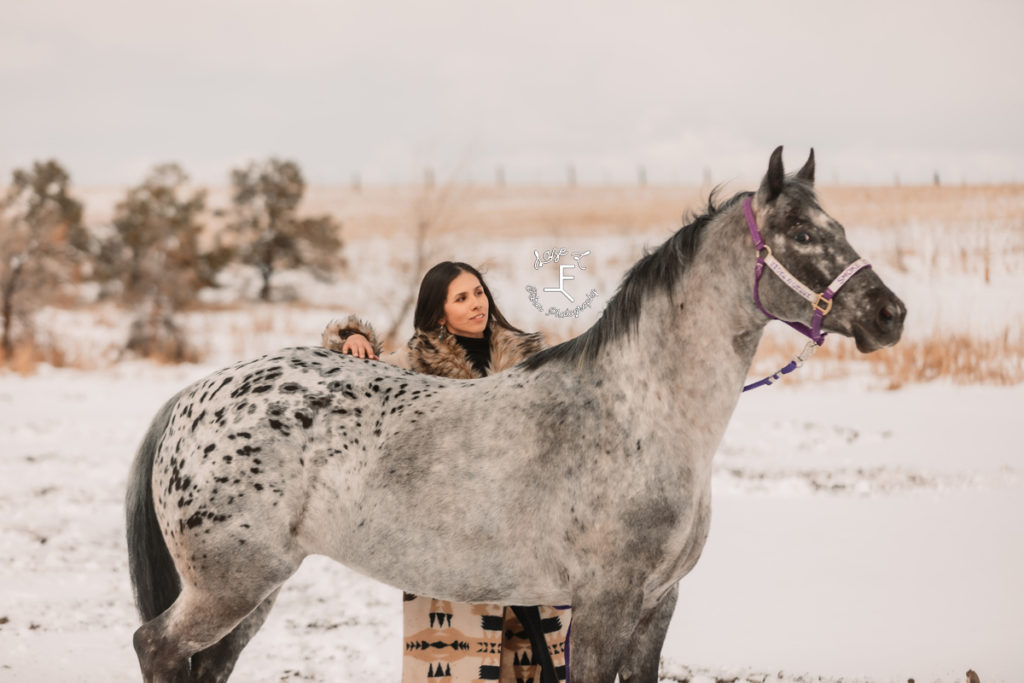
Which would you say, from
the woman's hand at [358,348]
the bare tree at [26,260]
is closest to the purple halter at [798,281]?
the woman's hand at [358,348]

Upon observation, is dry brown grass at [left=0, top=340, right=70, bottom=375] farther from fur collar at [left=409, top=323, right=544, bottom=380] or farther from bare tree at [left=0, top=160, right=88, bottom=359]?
fur collar at [left=409, top=323, right=544, bottom=380]

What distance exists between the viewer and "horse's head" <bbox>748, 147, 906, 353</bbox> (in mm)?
2176

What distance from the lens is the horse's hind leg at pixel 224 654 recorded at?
2725 mm

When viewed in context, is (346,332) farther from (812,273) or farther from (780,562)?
(780,562)

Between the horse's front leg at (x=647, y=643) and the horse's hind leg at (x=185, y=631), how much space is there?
1.08 meters

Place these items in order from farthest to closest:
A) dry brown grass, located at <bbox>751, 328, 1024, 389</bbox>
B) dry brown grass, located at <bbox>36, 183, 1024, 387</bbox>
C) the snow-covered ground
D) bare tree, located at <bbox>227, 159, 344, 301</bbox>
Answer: bare tree, located at <bbox>227, 159, 344, 301</bbox>, dry brown grass, located at <bbox>36, 183, 1024, 387</bbox>, dry brown grass, located at <bbox>751, 328, 1024, 389</bbox>, the snow-covered ground

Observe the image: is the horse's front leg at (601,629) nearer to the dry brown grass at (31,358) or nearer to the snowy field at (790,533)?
the snowy field at (790,533)

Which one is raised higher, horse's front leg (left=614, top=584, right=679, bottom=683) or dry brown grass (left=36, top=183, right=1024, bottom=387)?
dry brown grass (left=36, top=183, right=1024, bottom=387)

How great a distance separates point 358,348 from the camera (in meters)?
3.02

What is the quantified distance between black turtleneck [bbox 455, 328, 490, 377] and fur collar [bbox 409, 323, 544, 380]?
0.14ft

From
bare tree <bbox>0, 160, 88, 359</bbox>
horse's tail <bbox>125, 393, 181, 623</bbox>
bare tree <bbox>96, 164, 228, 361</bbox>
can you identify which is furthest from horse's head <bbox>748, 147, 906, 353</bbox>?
bare tree <bbox>0, 160, 88, 359</bbox>

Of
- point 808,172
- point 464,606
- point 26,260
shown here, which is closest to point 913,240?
point 808,172

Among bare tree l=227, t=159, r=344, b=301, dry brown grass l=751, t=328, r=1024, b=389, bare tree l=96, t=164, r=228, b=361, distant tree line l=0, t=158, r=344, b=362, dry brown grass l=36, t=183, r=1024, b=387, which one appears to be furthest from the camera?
bare tree l=227, t=159, r=344, b=301

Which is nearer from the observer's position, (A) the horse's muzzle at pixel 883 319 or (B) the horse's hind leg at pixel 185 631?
(A) the horse's muzzle at pixel 883 319
